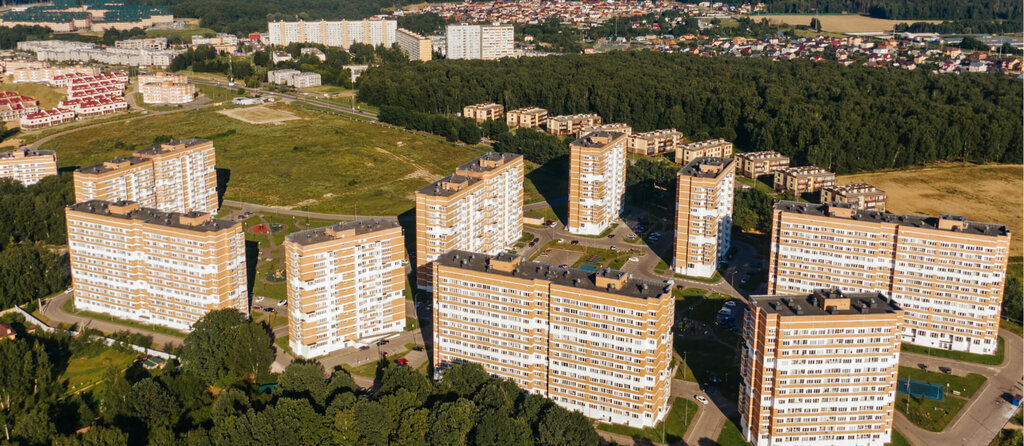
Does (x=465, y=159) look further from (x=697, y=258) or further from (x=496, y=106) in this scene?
(x=697, y=258)

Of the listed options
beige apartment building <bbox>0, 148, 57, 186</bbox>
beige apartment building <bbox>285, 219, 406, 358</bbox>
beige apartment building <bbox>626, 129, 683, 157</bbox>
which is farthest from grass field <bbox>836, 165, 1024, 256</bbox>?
beige apartment building <bbox>0, 148, 57, 186</bbox>

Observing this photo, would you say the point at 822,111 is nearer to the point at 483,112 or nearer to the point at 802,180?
the point at 802,180

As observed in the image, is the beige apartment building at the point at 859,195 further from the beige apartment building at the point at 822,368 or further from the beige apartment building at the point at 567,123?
the beige apartment building at the point at 822,368

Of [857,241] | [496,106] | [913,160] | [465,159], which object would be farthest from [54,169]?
[913,160]

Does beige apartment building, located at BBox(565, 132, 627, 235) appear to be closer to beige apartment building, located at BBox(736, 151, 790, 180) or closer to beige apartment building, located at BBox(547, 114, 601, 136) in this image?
beige apartment building, located at BBox(736, 151, 790, 180)

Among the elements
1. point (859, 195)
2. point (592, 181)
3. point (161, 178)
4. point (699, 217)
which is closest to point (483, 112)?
point (592, 181)

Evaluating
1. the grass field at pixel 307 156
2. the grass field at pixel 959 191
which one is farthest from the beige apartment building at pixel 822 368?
the grass field at pixel 307 156
